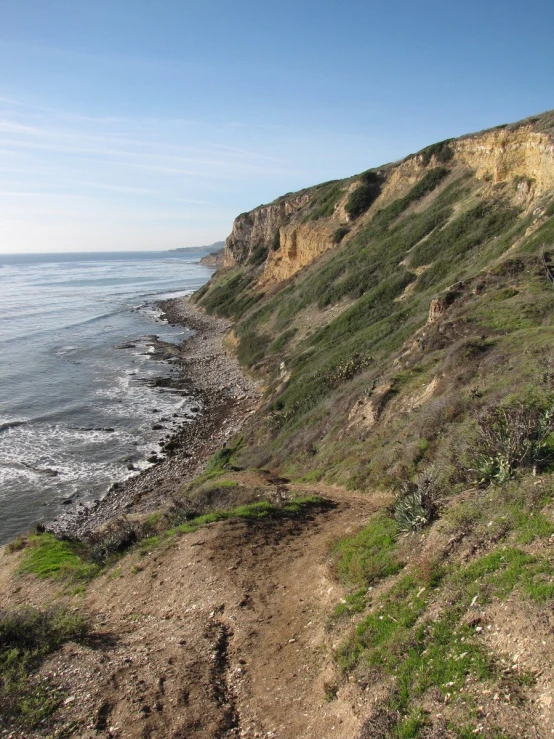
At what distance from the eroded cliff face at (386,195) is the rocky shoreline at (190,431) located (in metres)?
13.7

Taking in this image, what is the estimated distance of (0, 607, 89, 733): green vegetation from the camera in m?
6.41

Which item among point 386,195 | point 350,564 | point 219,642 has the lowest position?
point 219,642

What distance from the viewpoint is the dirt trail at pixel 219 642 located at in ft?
20.4

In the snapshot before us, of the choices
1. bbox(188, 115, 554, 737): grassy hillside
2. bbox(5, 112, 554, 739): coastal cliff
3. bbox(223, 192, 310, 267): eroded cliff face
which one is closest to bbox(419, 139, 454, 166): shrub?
bbox(188, 115, 554, 737): grassy hillside

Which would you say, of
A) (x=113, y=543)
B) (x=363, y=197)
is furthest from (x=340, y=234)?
(x=113, y=543)

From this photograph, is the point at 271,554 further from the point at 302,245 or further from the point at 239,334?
the point at 302,245

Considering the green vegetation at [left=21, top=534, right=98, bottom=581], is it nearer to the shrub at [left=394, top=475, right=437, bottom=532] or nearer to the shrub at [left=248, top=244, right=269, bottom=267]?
the shrub at [left=394, top=475, right=437, bottom=532]

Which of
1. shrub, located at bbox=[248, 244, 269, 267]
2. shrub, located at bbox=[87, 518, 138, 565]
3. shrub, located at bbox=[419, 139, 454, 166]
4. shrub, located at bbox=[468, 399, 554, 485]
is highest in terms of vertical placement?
shrub, located at bbox=[419, 139, 454, 166]

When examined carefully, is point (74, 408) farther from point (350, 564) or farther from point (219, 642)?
point (350, 564)

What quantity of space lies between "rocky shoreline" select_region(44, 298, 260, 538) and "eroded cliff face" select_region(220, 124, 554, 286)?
44.9 ft

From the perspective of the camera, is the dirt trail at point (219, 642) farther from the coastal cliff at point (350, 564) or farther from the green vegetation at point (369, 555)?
the green vegetation at point (369, 555)

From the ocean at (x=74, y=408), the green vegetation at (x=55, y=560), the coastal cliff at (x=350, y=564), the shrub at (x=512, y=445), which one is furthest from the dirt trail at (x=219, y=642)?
the ocean at (x=74, y=408)

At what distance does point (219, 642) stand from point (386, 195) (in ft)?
167

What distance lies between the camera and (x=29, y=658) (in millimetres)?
7742
